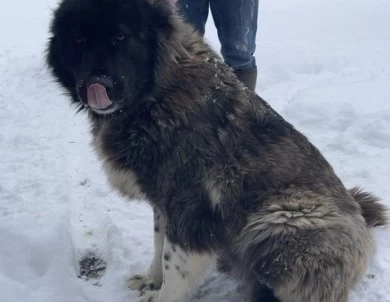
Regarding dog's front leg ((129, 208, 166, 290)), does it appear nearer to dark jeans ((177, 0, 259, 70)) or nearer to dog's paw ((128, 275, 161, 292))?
dog's paw ((128, 275, 161, 292))

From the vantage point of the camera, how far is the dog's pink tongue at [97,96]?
2410 mm

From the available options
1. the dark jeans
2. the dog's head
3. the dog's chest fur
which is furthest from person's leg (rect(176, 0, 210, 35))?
the dog's chest fur

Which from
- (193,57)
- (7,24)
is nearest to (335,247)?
(193,57)

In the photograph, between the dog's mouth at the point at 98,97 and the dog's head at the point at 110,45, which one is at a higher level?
the dog's head at the point at 110,45

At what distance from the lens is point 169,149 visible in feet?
8.42

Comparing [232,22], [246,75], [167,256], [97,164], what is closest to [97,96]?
[167,256]

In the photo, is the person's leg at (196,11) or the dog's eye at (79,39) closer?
the dog's eye at (79,39)

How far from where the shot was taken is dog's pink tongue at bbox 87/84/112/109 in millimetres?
2410

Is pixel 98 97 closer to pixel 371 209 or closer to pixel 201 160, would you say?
pixel 201 160

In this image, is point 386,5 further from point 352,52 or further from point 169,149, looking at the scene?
point 169,149

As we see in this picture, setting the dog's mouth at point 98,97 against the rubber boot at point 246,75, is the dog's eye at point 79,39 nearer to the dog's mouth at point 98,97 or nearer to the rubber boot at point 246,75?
the dog's mouth at point 98,97

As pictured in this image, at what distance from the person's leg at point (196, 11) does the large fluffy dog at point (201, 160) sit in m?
1.15

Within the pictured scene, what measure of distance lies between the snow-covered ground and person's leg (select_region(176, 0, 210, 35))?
1159mm

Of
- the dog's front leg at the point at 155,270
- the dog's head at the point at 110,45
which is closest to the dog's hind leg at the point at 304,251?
the dog's front leg at the point at 155,270
